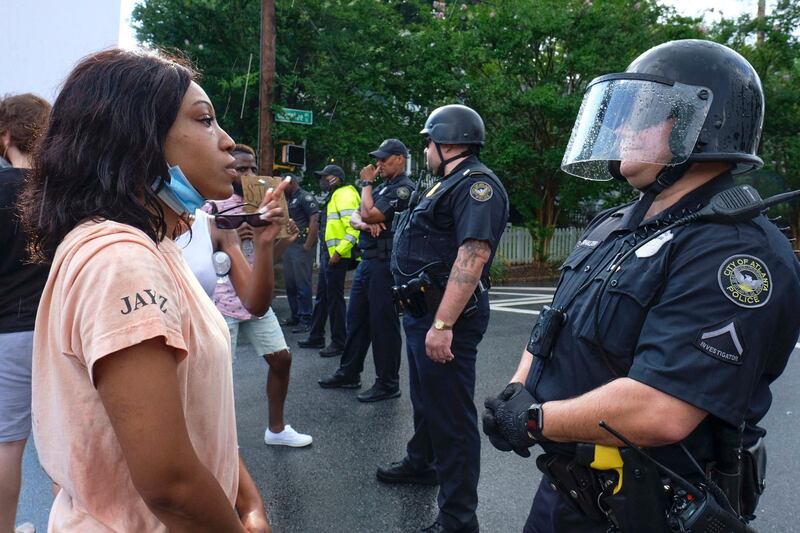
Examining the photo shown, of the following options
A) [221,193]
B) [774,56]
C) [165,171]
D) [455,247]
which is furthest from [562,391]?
[774,56]

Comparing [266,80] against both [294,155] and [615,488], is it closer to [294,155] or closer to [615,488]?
[294,155]

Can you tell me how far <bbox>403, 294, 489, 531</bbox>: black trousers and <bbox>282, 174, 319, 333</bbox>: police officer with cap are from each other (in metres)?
5.12

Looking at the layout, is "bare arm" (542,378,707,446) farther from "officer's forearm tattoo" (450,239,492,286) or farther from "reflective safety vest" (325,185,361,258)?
"reflective safety vest" (325,185,361,258)

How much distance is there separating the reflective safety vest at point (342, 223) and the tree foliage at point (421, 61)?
744cm

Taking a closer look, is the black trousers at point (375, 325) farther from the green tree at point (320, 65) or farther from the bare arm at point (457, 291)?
the green tree at point (320, 65)

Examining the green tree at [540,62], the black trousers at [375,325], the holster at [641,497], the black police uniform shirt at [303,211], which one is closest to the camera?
the holster at [641,497]

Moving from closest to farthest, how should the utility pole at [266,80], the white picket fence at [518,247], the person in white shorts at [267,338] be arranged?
the person in white shorts at [267,338]
the utility pole at [266,80]
the white picket fence at [518,247]

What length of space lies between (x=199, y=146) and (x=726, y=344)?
1.25 metres

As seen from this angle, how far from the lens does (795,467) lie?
13.7 feet

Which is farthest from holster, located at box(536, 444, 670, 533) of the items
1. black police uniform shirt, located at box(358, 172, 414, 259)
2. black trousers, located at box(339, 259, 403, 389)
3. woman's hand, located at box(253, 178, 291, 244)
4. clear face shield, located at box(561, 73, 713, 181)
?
black police uniform shirt, located at box(358, 172, 414, 259)

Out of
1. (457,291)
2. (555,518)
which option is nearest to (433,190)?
(457,291)

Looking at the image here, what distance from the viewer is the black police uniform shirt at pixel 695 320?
61.6 inches

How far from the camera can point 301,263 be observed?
8.77 metres

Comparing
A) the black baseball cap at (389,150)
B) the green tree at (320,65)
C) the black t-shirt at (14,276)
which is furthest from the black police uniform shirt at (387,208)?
the green tree at (320,65)
